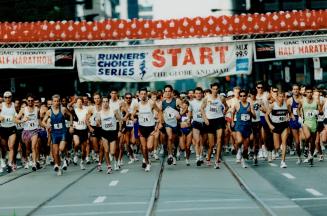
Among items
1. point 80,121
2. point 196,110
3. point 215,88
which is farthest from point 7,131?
point 215,88

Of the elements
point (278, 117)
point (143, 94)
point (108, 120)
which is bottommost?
point (278, 117)

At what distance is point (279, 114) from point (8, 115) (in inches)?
276

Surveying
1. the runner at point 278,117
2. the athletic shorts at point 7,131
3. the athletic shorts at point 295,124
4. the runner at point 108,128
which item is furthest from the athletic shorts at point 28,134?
the athletic shorts at point 295,124

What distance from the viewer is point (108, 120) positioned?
22.9 m

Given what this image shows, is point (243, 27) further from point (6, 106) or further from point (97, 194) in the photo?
point (97, 194)

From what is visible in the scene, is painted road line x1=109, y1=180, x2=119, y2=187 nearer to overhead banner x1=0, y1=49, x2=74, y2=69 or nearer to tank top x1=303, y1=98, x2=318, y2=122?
tank top x1=303, y1=98, x2=318, y2=122

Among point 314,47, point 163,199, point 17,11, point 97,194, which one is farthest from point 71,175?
point 17,11

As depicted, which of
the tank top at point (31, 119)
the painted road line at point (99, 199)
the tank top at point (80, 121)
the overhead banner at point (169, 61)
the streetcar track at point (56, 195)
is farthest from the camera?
the overhead banner at point (169, 61)

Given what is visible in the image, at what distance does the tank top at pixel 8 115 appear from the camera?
2481 centimetres

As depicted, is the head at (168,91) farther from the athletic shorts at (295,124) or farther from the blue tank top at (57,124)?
the athletic shorts at (295,124)

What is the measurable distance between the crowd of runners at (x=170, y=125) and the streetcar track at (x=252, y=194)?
57.2 inches

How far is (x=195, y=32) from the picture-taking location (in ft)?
93.4

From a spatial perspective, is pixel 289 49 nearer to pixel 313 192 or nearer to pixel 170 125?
pixel 170 125

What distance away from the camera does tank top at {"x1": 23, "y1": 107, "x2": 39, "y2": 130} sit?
81.6 feet
